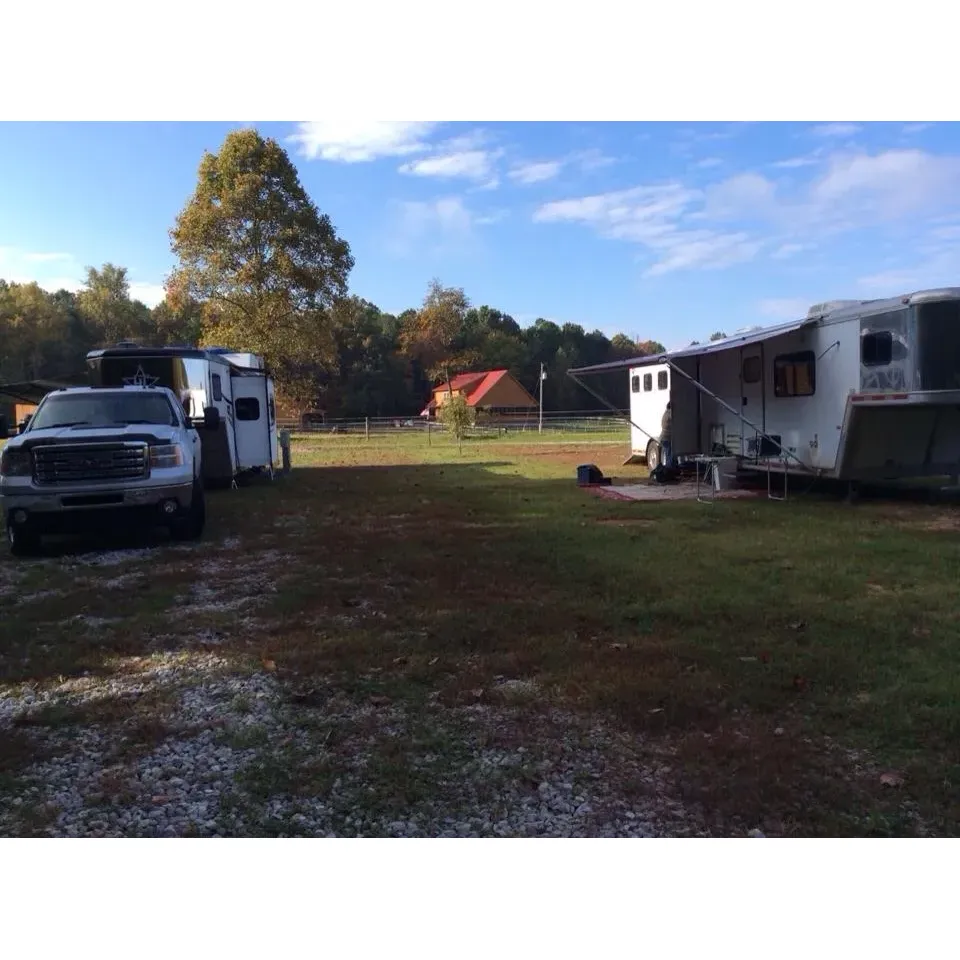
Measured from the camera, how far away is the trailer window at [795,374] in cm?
1231

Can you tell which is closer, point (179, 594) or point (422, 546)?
point (179, 594)

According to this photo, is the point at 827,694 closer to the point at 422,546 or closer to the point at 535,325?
the point at 422,546

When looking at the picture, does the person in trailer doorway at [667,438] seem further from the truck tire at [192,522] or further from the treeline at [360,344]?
the treeline at [360,344]

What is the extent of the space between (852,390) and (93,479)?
983cm

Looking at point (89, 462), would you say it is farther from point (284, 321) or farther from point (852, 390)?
point (284, 321)

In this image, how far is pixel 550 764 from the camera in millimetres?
3691

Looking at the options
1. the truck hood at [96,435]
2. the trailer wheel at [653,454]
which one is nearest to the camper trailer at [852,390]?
the trailer wheel at [653,454]

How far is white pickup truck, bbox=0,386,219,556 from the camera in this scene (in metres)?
8.78

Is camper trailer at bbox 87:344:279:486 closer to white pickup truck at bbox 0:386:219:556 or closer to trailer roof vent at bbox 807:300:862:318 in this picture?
white pickup truck at bbox 0:386:219:556

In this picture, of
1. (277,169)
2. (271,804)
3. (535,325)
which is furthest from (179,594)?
(535,325)

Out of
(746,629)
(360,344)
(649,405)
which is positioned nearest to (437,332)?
(360,344)

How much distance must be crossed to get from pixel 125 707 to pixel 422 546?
192 inches

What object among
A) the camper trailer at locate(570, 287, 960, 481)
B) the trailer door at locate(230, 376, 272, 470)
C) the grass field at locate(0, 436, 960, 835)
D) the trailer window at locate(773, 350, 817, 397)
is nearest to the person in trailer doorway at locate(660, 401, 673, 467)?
the camper trailer at locate(570, 287, 960, 481)

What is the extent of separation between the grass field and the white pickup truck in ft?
1.54
